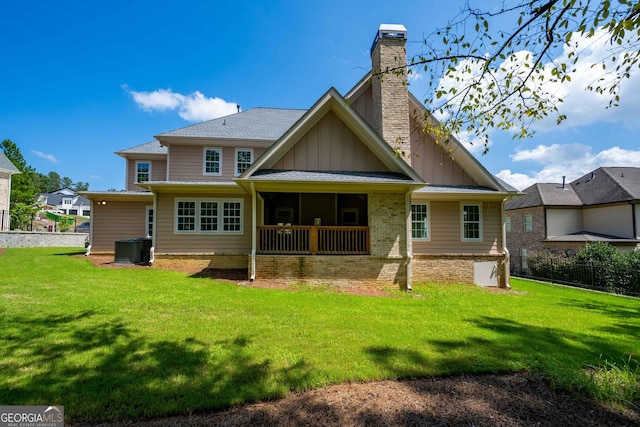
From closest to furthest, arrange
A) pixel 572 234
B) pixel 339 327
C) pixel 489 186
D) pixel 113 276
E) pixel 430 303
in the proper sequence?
pixel 339 327, pixel 430 303, pixel 113 276, pixel 489 186, pixel 572 234

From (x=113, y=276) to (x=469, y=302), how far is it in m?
11.1

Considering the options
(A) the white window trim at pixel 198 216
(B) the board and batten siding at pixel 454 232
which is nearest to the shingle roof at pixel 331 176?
(B) the board and batten siding at pixel 454 232

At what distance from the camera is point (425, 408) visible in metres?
3.06

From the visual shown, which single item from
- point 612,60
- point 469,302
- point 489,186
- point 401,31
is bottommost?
point 469,302

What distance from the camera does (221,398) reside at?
3.09m

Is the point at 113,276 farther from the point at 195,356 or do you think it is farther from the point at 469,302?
the point at 469,302

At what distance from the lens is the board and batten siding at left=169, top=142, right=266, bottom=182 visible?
14.2 m

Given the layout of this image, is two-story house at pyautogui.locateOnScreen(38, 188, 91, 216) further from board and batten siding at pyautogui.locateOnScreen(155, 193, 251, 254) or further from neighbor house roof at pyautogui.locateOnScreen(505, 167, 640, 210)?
neighbor house roof at pyautogui.locateOnScreen(505, 167, 640, 210)

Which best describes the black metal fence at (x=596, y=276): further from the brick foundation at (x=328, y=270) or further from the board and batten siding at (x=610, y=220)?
the brick foundation at (x=328, y=270)

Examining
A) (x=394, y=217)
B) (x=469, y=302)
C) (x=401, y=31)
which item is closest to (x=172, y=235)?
(x=394, y=217)

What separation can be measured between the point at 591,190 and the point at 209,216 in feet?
91.2

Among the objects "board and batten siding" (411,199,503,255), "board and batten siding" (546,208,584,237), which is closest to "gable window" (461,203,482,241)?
"board and batten siding" (411,199,503,255)

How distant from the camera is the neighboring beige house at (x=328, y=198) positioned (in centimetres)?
1022

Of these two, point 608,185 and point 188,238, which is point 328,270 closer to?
point 188,238
